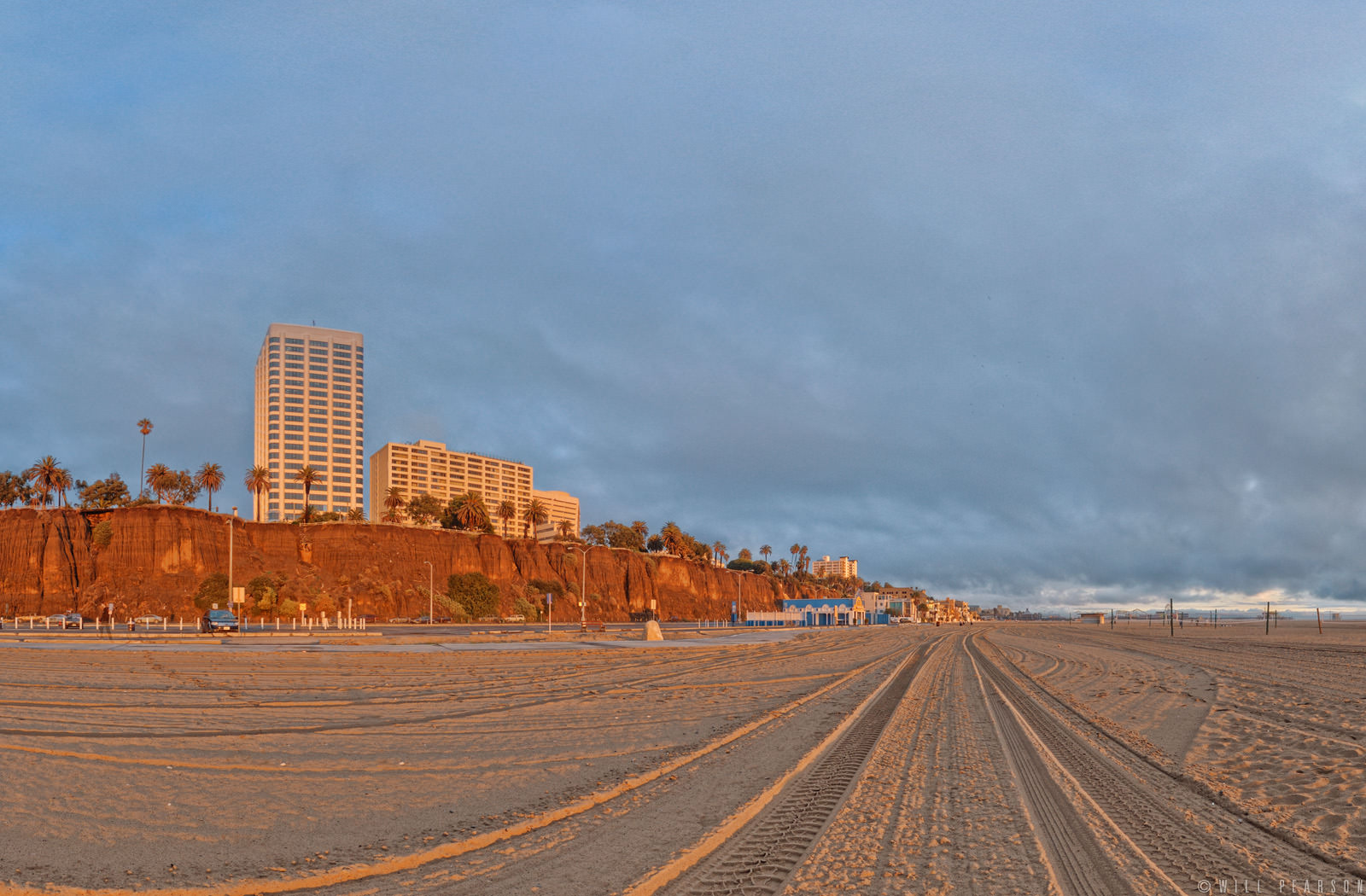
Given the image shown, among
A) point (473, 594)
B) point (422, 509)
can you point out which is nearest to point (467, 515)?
point (473, 594)

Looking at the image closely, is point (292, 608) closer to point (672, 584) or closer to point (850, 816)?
point (672, 584)

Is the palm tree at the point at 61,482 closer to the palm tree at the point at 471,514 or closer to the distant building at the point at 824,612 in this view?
the palm tree at the point at 471,514

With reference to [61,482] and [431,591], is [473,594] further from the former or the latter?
[61,482]

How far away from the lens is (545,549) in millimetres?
115750

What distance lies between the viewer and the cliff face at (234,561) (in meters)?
76.2

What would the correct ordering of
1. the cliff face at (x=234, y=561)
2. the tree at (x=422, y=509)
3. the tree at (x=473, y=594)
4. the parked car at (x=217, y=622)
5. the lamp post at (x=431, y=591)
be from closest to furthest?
the parked car at (x=217, y=622)
the cliff face at (x=234, y=561)
the lamp post at (x=431, y=591)
the tree at (x=473, y=594)
the tree at (x=422, y=509)

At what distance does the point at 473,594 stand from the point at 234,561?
27.4 meters

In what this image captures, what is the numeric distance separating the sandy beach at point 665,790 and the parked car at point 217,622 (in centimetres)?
2831

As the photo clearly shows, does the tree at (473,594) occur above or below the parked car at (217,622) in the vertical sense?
below

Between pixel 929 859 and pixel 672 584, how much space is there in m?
132

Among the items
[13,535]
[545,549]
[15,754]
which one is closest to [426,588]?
[545,549]

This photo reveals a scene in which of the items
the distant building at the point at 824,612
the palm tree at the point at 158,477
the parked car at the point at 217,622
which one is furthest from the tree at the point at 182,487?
the distant building at the point at 824,612

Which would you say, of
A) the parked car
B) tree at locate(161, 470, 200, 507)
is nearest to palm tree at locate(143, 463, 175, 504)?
tree at locate(161, 470, 200, 507)

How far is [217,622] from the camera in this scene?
→ 168 ft
